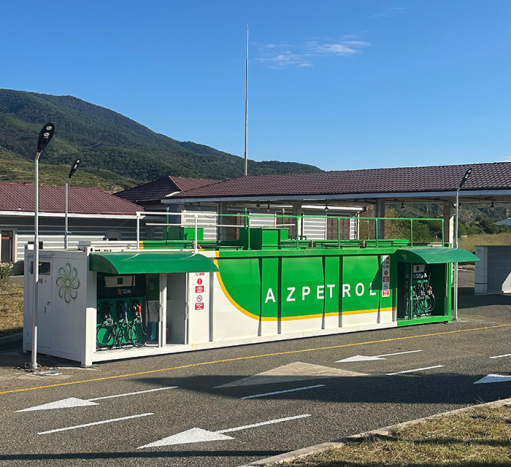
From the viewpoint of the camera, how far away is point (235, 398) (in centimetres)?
1120

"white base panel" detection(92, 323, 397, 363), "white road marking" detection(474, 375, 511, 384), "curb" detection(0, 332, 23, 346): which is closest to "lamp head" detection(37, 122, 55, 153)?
"white base panel" detection(92, 323, 397, 363)

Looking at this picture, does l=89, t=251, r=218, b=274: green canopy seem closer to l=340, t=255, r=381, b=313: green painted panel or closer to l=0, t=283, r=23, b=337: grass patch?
l=340, t=255, r=381, b=313: green painted panel

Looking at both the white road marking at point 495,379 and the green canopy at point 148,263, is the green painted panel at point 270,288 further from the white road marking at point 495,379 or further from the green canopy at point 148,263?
the white road marking at point 495,379

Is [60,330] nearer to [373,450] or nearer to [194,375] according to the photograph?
[194,375]

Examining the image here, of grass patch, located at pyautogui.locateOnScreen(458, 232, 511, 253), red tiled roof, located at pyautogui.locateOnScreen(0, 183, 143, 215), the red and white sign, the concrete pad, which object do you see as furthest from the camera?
grass patch, located at pyautogui.locateOnScreen(458, 232, 511, 253)

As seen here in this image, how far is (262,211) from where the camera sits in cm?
4403

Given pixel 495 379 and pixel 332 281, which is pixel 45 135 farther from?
pixel 495 379

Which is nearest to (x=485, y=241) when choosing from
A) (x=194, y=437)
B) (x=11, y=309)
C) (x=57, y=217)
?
(x=57, y=217)

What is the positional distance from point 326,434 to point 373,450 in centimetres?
117

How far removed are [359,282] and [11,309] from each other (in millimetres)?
11733

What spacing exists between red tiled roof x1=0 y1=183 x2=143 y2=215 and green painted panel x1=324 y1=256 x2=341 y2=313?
2130 centimetres

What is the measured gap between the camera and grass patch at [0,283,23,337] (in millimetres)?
18859

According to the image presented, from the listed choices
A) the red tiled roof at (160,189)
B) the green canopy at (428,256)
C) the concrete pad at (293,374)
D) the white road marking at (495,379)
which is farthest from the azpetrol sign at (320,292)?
the red tiled roof at (160,189)

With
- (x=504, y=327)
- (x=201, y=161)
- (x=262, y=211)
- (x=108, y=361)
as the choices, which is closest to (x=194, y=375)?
(x=108, y=361)
